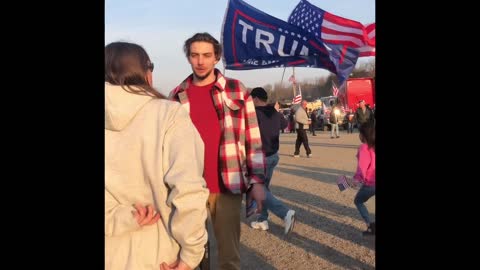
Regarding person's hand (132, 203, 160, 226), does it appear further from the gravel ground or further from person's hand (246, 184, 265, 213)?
the gravel ground

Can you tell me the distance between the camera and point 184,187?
154 cm

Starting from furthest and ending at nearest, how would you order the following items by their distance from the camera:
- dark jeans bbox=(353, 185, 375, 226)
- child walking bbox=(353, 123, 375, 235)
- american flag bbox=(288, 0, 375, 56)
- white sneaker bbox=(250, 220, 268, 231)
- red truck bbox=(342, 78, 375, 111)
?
red truck bbox=(342, 78, 375, 111)
american flag bbox=(288, 0, 375, 56)
white sneaker bbox=(250, 220, 268, 231)
dark jeans bbox=(353, 185, 375, 226)
child walking bbox=(353, 123, 375, 235)

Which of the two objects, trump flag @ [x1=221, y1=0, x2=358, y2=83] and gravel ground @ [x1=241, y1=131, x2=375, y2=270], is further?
trump flag @ [x1=221, y1=0, x2=358, y2=83]

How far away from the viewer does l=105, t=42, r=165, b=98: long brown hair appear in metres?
1.68

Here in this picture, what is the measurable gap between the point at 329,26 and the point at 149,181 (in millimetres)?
6596

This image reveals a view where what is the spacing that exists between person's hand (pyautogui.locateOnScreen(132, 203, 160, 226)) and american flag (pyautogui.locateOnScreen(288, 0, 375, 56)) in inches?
236

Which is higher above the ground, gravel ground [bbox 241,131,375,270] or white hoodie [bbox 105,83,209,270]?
white hoodie [bbox 105,83,209,270]

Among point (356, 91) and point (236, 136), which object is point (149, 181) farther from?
point (356, 91)

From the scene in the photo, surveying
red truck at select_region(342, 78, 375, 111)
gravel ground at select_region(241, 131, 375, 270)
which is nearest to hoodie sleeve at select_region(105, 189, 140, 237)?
gravel ground at select_region(241, 131, 375, 270)

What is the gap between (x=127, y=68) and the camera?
1696 mm

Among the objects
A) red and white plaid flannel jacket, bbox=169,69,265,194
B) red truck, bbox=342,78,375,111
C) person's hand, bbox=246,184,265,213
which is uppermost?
red truck, bbox=342,78,375,111
